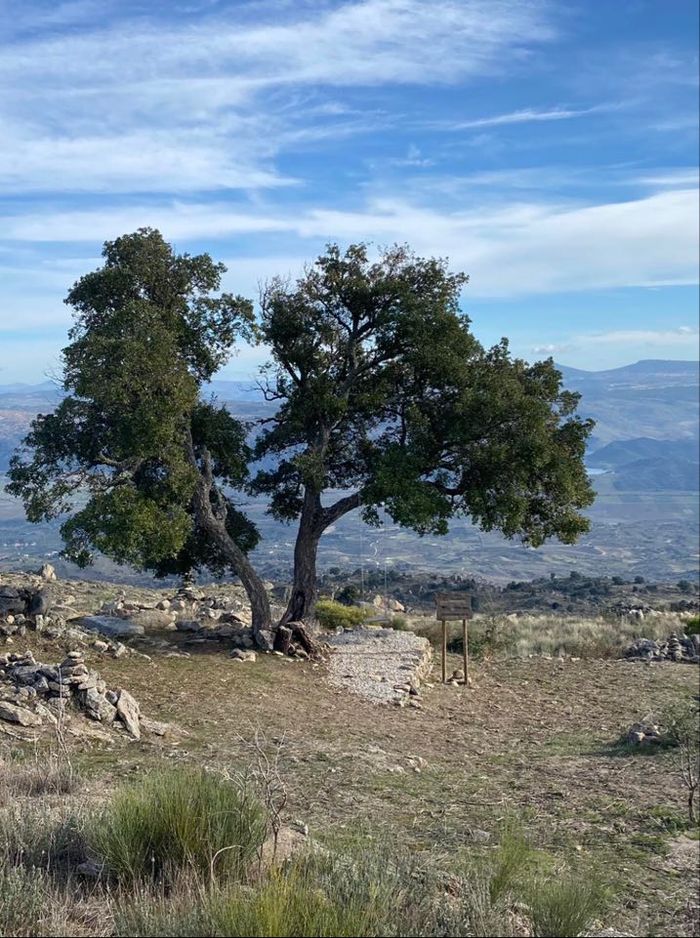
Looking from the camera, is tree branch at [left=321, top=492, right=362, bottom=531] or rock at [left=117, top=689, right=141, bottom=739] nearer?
rock at [left=117, top=689, right=141, bottom=739]

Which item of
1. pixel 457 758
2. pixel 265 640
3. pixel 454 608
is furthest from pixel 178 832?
pixel 454 608

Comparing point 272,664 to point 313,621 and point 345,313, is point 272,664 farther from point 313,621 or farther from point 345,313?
point 345,313

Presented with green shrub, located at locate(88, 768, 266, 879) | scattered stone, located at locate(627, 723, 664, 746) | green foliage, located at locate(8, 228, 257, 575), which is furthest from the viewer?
green foliage, located at locate(8, 228, 257, 575)

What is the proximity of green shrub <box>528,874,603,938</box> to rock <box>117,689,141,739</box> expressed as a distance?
681 centimetres

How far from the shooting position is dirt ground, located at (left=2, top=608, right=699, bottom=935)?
300 inches

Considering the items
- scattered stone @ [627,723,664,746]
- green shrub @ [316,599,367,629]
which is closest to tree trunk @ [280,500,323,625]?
green shrub @ [316,599,367,629]

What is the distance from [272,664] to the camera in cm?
1623

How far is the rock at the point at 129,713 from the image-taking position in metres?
11.2

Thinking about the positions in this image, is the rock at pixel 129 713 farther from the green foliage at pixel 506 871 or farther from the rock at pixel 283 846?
the green foliage at pixel 506 871

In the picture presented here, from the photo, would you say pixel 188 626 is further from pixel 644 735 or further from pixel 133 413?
pixel 644 735

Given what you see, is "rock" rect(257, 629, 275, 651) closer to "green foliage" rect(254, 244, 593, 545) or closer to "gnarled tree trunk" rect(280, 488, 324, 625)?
"gnarled tree trunk" rect(280, 488, 324, 625)

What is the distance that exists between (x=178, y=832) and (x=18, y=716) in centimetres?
561

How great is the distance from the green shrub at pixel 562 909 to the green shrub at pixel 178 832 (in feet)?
6.37

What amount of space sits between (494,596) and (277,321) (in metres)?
27.4
